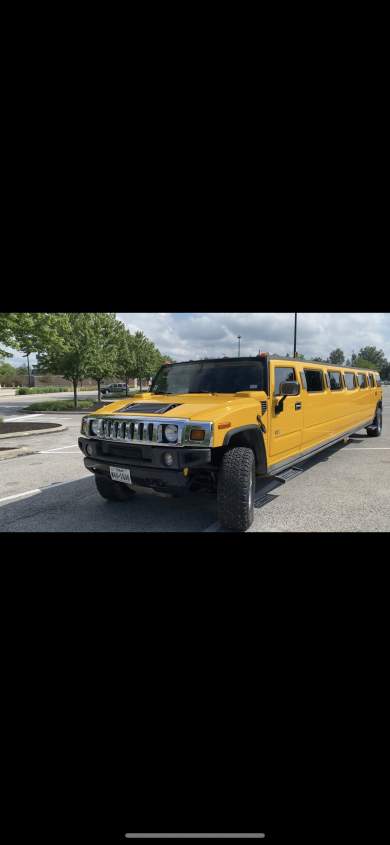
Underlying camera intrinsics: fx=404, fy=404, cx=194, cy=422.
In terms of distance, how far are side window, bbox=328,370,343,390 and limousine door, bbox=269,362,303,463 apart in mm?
1499

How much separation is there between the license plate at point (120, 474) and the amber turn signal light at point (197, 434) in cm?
72

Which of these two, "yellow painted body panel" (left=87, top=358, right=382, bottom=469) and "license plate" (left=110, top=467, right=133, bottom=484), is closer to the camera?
"yellow painted body panel" (left=87, top=358, right=382, bottom=469)

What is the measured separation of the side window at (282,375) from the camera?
4455 mm

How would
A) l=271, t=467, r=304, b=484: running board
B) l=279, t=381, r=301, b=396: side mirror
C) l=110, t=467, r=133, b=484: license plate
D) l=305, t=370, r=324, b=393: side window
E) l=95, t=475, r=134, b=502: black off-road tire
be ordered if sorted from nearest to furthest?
l=110, t=467, r=133, b=484: license plate, l=279, t=381, r=301, b=396: side mirror, l=271, t=467, r=304, b=484: running board, l=95, t=475, r=134, b=502: black off-road tire, l=305, t=370, r=324, b=393: side window

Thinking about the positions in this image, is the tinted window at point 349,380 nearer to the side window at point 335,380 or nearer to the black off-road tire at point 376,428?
the side window at point 335,380

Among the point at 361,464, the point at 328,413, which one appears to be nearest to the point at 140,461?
the point at 328,413

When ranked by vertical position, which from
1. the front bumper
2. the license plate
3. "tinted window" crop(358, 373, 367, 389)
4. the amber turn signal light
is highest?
"tinted window" crop(358, 373, 367, 389)

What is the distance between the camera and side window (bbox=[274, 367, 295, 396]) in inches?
175

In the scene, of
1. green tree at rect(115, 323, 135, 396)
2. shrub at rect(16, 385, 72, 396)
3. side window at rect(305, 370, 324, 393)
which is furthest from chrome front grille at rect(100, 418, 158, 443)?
shrub at rect(16, 385, 72, 396)

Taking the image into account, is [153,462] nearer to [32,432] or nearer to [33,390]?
[32,432]

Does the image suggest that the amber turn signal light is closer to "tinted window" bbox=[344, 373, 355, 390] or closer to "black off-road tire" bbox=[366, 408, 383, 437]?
"tinted window" bbox=[344, 373, 355, 390]

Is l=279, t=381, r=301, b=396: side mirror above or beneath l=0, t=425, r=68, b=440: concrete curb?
above
